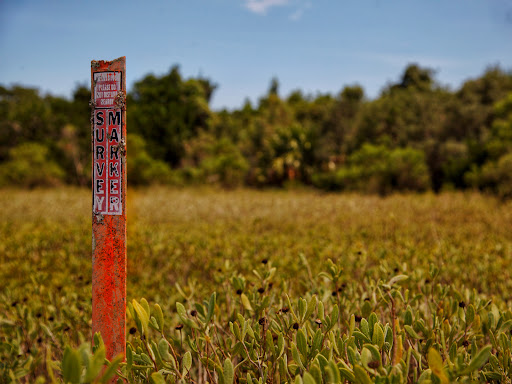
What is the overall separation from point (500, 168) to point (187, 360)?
12.4 m

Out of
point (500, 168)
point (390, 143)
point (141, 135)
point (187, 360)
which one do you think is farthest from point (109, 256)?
point (141, 135)

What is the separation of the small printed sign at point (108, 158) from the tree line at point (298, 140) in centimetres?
1172

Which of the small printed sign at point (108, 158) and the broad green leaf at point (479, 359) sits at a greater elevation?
the small printed sign at point (108, 158)

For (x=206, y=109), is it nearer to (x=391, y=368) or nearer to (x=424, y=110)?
(x=424, y=110)

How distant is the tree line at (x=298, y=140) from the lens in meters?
15.1

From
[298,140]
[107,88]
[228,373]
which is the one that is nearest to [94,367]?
[228,373]

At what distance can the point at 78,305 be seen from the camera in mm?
3004

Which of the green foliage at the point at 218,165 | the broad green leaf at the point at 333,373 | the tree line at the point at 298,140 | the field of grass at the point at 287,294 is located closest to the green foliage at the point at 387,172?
the tree line at the point at 298,140

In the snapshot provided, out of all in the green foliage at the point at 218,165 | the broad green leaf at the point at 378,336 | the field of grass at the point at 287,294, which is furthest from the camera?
the green foliage at the point at 218,165

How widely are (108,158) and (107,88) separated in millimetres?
293

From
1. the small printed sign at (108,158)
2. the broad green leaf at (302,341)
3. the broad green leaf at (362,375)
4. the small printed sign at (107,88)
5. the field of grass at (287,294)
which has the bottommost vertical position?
the field of grass at (287,294)

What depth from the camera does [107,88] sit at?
1647mm

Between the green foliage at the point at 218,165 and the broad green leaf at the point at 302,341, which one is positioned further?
the green foliage at the point at 218,165

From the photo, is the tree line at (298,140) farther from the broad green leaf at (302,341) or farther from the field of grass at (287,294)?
the broad green leaf at (302,341)
